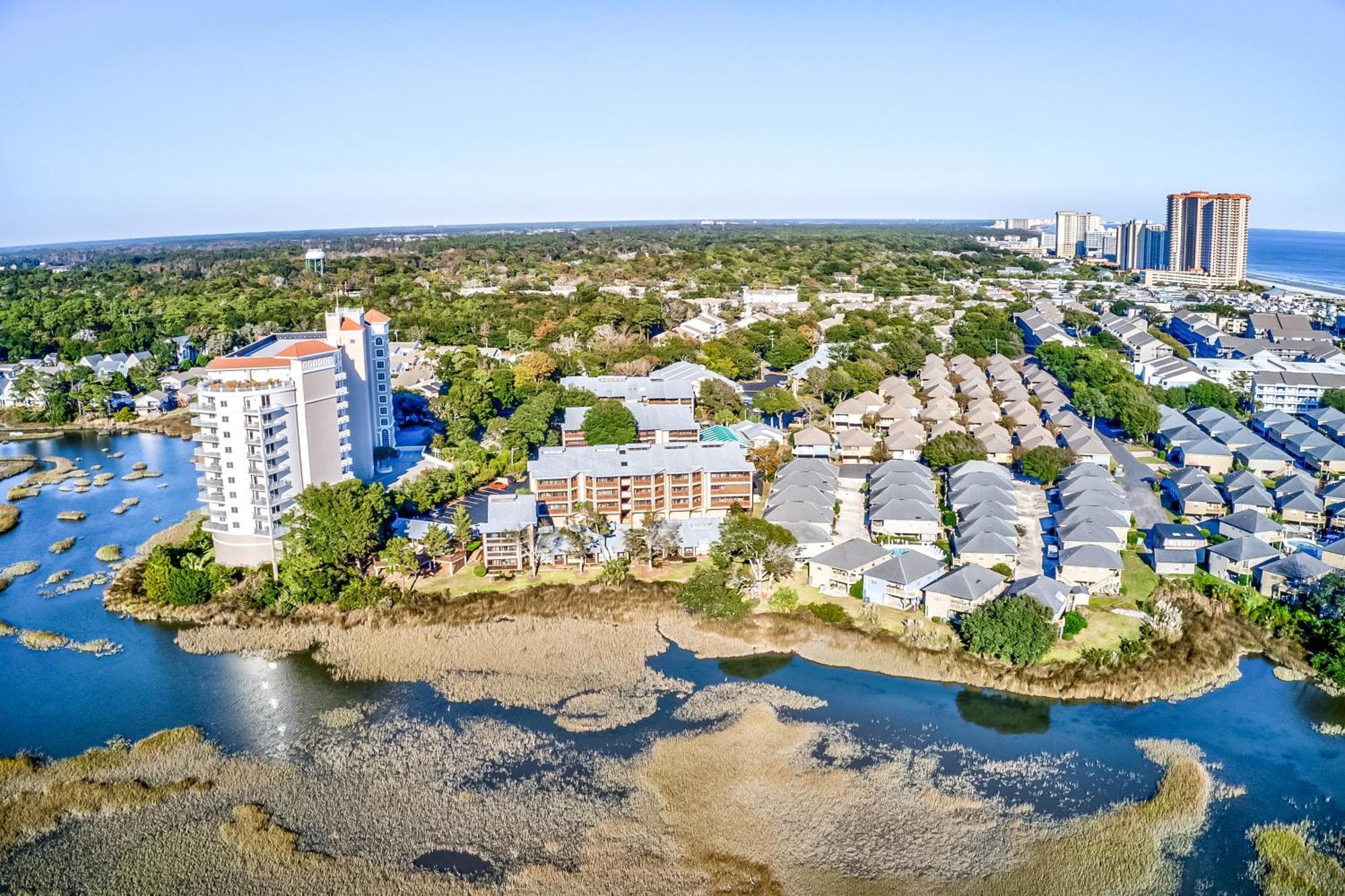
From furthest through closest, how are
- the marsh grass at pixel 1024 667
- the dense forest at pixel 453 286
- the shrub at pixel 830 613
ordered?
the dense forest at pixel 453 286
the shrub at pixel 830 613
the marsh grass at pixel 1024 667

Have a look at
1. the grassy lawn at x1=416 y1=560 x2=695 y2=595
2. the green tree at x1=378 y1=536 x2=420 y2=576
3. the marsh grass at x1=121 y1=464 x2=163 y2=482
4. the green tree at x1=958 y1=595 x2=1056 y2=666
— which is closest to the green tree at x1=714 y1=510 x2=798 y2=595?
the grassy lawn at x1=416 y1=560 x2=695 y2=595

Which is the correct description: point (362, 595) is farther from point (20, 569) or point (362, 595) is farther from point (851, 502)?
point (851, 502)

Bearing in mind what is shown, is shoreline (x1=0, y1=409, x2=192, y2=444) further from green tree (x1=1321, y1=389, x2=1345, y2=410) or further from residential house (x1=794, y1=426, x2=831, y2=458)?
green tree (x1=1321, y1=389, x2=1345, y2=410)

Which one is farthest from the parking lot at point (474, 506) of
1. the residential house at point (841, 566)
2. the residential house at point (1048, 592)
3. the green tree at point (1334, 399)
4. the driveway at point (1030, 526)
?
the green tree at point (1334, 399)

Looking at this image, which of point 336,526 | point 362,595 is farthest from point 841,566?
point 336,526

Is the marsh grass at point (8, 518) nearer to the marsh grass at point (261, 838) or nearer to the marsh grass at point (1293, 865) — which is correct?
the marsh grass at point (261, 838)
